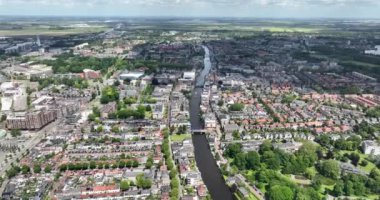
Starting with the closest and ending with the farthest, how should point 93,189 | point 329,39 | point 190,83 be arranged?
point 93,189 → point 190,83 → point 329,39

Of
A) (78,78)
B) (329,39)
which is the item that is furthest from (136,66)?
(329,39)

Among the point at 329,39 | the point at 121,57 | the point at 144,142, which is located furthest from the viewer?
the point at 329,39

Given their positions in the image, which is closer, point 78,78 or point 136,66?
point 78,78

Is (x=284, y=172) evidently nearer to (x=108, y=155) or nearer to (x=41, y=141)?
(x=108, y=155)

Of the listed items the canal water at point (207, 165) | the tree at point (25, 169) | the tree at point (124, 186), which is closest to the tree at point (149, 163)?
the tree at point (124, 186)

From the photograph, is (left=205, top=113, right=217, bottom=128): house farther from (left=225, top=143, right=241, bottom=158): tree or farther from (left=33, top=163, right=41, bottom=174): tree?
(left=33, top=163, right=41, bottom=174): tree

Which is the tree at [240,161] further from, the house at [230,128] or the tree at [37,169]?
the tree at [37,169]

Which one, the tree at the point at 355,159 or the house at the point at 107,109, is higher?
the house at the point at 107,109
